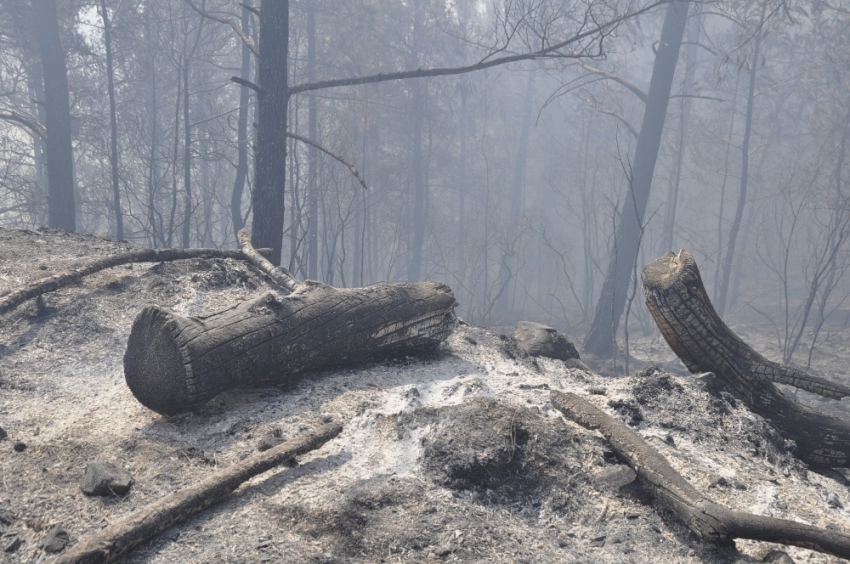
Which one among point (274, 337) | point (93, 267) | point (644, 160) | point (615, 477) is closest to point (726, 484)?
point (615, 477)

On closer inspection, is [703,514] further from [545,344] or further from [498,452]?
[545,344]

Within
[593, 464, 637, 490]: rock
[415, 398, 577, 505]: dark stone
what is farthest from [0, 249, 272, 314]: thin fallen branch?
[593, 464, 637, 490]: rock

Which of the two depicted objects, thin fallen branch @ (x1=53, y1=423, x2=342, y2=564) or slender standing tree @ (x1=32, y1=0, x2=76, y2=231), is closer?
thin fallen branch @ (x1=53, y1=423, x2=342, y2=564)

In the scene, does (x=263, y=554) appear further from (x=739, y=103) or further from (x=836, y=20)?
→ (x=739, y=103)

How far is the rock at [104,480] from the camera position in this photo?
2.78 meters

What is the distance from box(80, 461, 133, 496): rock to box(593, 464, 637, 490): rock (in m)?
2.42

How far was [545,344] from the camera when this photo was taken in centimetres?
654

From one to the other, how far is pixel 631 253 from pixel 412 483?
12.5 meters

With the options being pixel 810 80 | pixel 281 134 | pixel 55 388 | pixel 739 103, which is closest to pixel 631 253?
pixel 281 134

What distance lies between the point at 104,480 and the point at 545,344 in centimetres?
477

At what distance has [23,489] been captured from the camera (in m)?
2.81

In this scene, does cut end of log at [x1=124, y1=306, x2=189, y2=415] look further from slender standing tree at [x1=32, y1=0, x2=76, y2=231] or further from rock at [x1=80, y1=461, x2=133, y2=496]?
slender standing tree at [x1=32, y1=0, x2=76, y2=231]

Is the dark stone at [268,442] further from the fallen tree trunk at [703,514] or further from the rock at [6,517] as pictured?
the fallen tree trunk at [703,514]

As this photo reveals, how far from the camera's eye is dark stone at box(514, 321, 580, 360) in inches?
256
